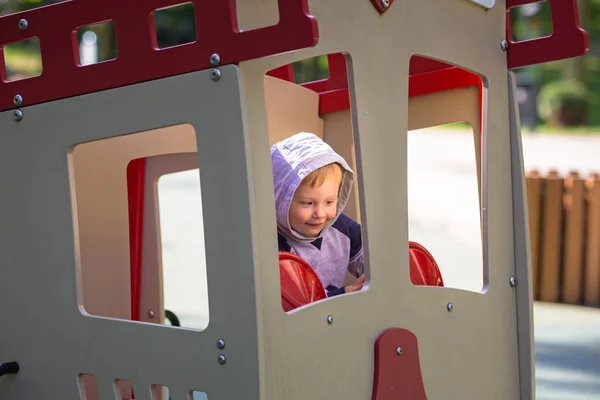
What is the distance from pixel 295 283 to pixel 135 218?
123 centimetres

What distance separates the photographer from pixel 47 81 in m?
2.40

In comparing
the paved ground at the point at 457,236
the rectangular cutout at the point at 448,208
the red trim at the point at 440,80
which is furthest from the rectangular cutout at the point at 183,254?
the rectangular cutout at the point at 448,208

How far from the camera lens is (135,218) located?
3539mm

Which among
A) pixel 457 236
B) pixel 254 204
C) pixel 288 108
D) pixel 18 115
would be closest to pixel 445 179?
pixel 457 236

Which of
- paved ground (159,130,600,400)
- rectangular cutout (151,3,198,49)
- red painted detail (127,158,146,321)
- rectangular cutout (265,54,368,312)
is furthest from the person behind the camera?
rectangular cutout (151,3,198,49)

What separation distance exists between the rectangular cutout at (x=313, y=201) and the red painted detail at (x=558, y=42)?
583 mm

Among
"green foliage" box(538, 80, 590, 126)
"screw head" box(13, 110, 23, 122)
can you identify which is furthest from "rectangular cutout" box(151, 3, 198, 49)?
"screw head" box(13, 110, 23, 122)

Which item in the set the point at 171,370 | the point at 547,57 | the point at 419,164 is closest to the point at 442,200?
the point at 419,164

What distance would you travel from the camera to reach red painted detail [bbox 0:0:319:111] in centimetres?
204

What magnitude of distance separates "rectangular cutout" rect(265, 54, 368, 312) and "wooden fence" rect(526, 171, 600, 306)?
11.5 ft

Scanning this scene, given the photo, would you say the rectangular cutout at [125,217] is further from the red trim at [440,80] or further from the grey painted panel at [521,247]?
the grey painted panel at [521,247]

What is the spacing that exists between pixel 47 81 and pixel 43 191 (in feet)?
0.96

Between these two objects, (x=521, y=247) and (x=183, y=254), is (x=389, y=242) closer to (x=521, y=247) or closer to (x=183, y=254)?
(x=521, y=247)

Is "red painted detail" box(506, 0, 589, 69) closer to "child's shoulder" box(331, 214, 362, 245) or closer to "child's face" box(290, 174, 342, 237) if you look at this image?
"child's face" box(290, 174, 342, 237)
